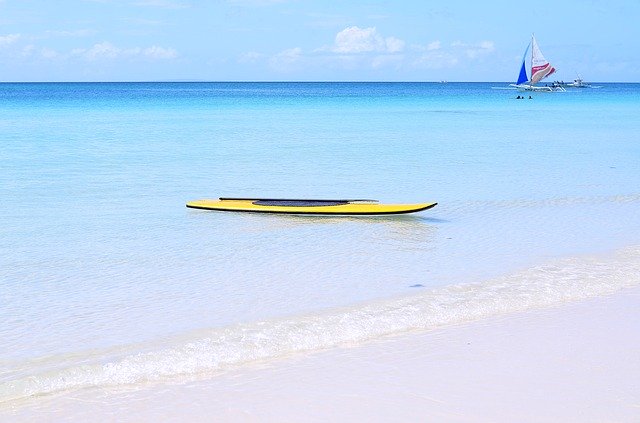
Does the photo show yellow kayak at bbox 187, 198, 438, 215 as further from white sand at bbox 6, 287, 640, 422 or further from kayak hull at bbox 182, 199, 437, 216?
white sand at bbox 6, 287, 640, 422

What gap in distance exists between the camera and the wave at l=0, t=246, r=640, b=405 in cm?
532

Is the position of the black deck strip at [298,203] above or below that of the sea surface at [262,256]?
above

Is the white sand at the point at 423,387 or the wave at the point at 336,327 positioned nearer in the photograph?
the white sand at the point at 423,387

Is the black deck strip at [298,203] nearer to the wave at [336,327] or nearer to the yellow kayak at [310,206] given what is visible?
the yellow kayak at [310,206]

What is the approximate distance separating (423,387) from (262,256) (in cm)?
436

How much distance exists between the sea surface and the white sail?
211ft

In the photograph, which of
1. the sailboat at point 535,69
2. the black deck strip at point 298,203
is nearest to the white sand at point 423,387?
the black deck strip at point 298,203

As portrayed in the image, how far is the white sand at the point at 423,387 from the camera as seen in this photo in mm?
4676

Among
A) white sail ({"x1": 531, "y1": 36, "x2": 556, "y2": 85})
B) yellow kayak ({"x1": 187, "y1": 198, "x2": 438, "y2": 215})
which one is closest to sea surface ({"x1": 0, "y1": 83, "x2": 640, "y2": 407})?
yellow kayak ({"x1": 187, "y1": 198, "x2": 438, "y2": 215})

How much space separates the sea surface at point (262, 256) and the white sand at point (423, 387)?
30 centimetres

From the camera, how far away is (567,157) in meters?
21.3

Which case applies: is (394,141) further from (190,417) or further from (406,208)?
(190,417)

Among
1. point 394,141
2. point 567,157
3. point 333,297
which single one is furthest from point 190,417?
point 394,141

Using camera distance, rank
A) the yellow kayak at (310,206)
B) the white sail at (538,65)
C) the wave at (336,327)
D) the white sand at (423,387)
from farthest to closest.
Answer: the white sail at (538,65), the yellow kayak at (310,206), the wave at (336,327), the white sand at (423,387)
